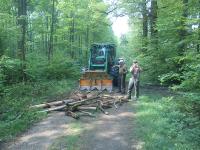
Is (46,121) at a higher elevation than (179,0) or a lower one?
lower

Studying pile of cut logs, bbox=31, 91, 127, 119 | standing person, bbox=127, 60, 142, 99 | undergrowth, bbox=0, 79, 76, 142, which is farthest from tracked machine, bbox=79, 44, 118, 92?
pile of cut logs, bbox=31, 91, 127, 119

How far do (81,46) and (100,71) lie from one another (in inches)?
654

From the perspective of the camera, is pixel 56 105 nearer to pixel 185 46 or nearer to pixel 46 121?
pixel 46 121

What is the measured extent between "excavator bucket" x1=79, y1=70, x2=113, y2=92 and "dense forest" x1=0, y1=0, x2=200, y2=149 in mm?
1352

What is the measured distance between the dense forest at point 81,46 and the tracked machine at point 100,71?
152 centimetres

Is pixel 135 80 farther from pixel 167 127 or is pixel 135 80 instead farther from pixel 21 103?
pixel 167 127

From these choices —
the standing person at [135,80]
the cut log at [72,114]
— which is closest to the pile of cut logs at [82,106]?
the cut log at [72,114]

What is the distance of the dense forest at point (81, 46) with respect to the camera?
9961mm

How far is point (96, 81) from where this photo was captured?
17.6m

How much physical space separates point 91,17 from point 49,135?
25.4m

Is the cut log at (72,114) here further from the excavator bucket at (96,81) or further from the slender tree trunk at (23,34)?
the slender tree trunk at (23,34)

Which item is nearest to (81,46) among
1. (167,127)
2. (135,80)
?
(135,80)

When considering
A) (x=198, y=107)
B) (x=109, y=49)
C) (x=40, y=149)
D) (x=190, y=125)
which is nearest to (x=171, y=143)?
(x=190, y=125)

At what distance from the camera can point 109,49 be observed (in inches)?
828
